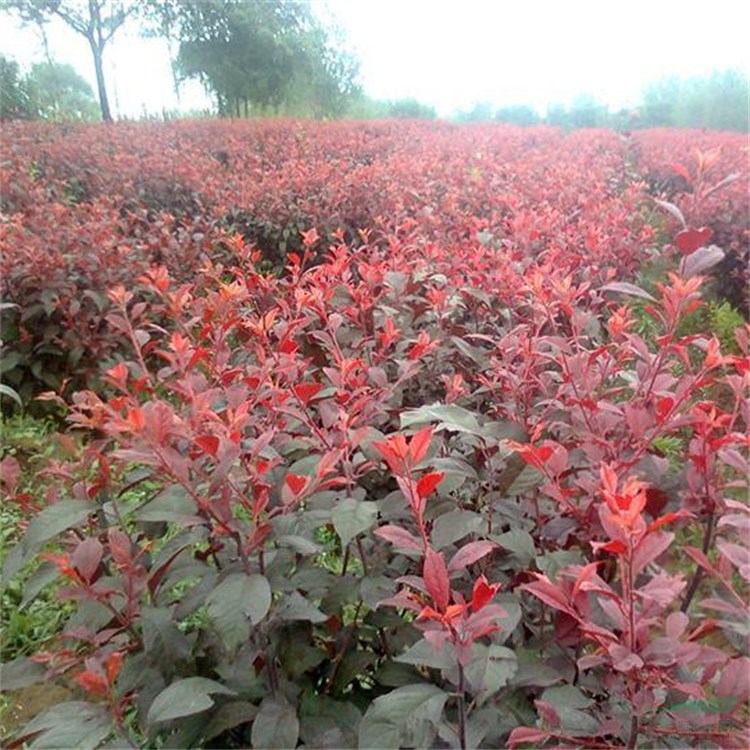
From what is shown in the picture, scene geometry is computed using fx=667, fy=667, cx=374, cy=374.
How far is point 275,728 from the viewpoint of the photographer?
781 mm

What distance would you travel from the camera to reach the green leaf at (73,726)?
0.70m

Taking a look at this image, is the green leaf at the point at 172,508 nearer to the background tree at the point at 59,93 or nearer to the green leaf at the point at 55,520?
the green leaf at the point at 55,520

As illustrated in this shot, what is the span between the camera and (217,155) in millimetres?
5938

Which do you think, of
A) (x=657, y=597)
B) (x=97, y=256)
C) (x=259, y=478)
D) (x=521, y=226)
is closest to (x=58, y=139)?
(x=97, y=256)

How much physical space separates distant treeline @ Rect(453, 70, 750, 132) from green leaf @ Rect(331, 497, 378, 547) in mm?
5119

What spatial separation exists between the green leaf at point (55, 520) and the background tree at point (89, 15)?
144 inches

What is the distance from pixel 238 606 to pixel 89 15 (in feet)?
13.1

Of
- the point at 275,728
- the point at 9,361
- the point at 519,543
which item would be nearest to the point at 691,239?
the point at 519,543

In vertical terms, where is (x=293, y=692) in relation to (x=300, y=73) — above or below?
below

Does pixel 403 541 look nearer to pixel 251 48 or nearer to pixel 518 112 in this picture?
pixel 251 48

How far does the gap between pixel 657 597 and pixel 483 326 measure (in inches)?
45.0

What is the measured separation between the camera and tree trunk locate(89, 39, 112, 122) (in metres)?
3.82

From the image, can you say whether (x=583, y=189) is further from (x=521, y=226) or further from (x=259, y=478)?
(x=259, y=478)

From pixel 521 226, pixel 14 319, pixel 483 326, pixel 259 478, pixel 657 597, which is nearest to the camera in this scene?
pixel 657 597
